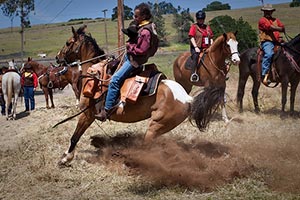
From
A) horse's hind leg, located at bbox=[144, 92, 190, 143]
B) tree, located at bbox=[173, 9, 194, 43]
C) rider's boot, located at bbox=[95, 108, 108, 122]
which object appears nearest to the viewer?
horse's hind leg, located at bbox=[144, 92, 190, 143]

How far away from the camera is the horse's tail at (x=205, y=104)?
6410mm

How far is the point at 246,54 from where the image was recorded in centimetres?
1202

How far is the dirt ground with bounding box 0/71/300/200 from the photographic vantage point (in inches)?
233

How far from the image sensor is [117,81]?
21.3 ft

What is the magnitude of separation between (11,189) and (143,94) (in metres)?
2.52

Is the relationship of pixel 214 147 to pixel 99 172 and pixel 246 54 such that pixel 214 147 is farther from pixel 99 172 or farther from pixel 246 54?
pixel 246 54

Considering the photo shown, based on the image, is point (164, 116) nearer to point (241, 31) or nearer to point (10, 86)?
point (10, 86)

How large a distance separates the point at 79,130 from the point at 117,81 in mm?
1302

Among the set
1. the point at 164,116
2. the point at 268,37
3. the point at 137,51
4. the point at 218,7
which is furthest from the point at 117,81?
the point at 218,7

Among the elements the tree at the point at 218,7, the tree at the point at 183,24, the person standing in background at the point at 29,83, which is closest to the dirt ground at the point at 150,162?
the person standing in background at the point at 29,83

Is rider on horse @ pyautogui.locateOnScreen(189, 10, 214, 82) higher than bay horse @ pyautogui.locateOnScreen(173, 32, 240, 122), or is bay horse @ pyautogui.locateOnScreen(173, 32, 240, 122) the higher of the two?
rider on horse @ pyautogui.locateOnScreen(189, 10, 214, 82)

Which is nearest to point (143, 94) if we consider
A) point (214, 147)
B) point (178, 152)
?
point (178, 152)

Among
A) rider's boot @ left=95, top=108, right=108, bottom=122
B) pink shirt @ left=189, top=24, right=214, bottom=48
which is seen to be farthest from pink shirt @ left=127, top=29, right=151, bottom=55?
pink shirt @ left=189, top=24, right=214, bottom=48

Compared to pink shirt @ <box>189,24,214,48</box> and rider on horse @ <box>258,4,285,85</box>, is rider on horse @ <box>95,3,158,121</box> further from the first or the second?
rider on horse @ <box>258,4,285,85</box>
